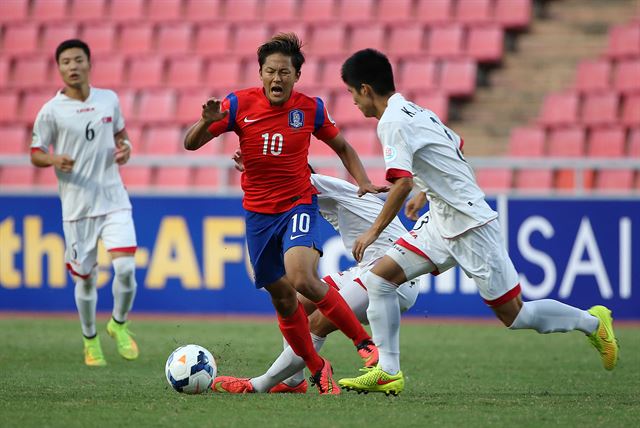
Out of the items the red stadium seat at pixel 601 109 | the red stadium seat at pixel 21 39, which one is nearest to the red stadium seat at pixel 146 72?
the red stadium seat at pixel 21 39

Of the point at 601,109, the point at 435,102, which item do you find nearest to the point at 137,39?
the point at 435,102

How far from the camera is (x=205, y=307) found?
13.4m

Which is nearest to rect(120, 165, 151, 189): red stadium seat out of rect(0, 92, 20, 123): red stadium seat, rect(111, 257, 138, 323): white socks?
rect(0, 92, 20, 123): red stadium seat

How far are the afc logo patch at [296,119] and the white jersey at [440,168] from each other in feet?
2.45

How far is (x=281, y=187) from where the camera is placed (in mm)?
7332

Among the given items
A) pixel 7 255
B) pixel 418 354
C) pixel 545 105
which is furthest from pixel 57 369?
pixel 545 105

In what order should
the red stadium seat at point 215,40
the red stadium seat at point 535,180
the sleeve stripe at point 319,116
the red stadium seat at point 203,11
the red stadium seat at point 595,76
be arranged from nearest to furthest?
the sleeve stripe at point 319,116 < the red stadium seat at point 535,180 < the red stadium seat at point 595,76 < the red stadium seat at point 215,40 < the red stadium seat at point 203,11

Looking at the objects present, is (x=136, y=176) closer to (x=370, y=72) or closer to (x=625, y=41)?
(x=625, y=41)

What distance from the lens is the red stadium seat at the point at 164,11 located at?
794 inches

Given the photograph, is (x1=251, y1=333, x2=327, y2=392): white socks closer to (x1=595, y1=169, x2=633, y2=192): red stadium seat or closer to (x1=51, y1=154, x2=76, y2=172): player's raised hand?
(x1=51, y1=154, x2=76, y2=172): player's raised hand

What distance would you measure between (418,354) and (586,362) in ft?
4.89

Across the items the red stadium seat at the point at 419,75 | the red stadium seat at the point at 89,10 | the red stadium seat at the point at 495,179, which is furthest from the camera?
the red stadium seat at the point at 89,10

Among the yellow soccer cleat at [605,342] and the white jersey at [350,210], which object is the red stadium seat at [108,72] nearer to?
the white jersey at [350,210]

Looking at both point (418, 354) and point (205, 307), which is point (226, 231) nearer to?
point (205, 307)
